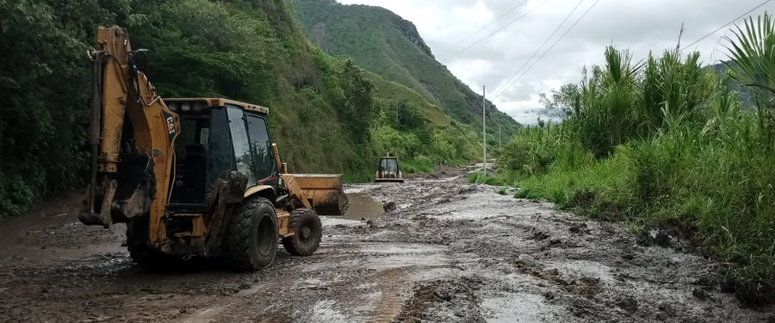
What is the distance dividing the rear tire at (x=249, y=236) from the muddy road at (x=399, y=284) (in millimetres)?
200

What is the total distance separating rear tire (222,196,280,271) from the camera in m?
7.28

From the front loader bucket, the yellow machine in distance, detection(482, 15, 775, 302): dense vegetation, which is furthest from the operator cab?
the yellow machine in distance

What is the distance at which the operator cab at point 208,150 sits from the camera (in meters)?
7.34

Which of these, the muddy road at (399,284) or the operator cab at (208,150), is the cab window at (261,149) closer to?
the operator cab at (208,150)

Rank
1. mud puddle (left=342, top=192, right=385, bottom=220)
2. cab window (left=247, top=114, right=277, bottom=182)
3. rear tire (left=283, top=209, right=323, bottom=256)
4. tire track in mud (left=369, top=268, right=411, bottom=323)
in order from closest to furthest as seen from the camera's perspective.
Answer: tire track in mud (left=369, top=268, right=411, bottom=323)
cab window (left=247, top=114, right=277, bottom=182)
rear tire (left=283, top=209, right=323, bottom=256)
mud puddle (left=342, top=192, right=385, bottom=220)

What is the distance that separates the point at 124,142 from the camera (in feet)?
21.8

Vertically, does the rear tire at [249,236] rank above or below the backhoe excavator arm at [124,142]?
below

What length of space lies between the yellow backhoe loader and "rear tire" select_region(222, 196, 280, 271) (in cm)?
1

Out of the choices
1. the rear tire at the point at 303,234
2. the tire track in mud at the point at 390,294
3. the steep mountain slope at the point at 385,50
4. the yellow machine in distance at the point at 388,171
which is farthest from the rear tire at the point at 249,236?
the steep mountain slope at the point at 385,50

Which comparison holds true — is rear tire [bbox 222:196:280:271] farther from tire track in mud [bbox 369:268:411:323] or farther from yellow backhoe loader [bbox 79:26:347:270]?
tire track in mud [bbox 369:268:411:323]

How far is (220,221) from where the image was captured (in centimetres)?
712

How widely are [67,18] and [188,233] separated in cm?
784

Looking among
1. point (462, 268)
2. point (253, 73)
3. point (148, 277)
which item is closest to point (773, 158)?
point (462, 268)

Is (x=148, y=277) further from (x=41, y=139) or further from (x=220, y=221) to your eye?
(x=41, y=139)
